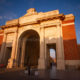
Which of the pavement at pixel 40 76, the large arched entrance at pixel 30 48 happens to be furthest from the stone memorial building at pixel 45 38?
the pavement at pixel 40 76

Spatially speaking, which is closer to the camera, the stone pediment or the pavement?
the pavement

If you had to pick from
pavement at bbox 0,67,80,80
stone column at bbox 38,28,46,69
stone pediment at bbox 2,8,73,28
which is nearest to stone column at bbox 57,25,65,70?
stone column at bbox 38,28,46,69

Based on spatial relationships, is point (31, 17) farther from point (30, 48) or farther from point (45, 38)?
point (30, 48)

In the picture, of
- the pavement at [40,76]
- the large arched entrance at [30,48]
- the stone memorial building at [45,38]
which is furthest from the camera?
the large arched entrance at [30,48]

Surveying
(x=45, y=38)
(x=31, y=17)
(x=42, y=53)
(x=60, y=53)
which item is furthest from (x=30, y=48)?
(x=60, y=53)

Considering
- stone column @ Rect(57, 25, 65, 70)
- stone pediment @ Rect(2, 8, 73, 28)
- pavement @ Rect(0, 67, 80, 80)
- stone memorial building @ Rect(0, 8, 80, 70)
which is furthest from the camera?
stone pediment @ Rect(2, 8, 73, 28)

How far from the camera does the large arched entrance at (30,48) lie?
17377mm

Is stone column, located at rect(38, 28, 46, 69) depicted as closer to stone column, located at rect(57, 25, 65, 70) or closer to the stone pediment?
stone column, located at rect(57, 25, 65, 70)

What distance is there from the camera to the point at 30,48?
24.0 m

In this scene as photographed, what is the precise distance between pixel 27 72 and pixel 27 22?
12.8 meters

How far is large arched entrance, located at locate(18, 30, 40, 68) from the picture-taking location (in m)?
17.4

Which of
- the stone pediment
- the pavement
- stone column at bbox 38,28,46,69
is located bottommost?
the pavement

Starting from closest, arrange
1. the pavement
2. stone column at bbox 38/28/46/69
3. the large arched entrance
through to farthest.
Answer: the pavement, stone column at bbox 38/28/46/69, the large arched entrance

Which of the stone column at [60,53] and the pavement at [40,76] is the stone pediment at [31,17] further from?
the pavement at [40,76]
